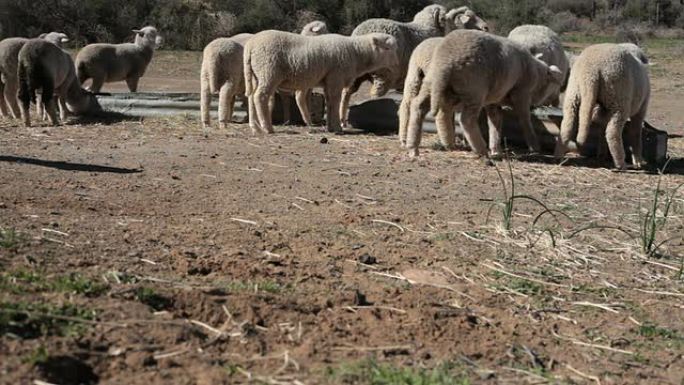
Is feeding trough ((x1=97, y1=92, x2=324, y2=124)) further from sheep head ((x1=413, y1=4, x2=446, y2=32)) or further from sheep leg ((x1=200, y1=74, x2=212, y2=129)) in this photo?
sheep head ((x1=413, y1=4, x2=446, y2=32))

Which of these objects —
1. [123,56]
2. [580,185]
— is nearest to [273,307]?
[580,185]

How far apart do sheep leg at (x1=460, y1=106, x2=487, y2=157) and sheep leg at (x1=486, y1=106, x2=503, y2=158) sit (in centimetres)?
69

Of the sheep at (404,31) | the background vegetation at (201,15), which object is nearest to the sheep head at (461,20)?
the sheep at (404,31)

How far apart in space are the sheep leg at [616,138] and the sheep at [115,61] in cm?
1168

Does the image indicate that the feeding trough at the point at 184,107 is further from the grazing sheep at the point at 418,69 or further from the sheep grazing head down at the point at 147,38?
the sheep grazing head down at the point at 147,38

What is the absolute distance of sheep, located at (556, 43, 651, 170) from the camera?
35.7 ft

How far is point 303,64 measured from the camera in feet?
44.6

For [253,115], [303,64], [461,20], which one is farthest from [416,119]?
[461,20]

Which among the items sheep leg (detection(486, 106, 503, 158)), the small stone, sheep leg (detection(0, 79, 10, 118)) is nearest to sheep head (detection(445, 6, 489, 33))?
sheep leg (detection(486, 106, 503, 158))

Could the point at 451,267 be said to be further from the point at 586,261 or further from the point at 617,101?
the point at 617,101

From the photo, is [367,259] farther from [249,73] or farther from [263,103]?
[249,73]

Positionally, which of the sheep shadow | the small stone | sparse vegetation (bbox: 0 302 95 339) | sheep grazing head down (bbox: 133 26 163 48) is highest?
sheep grazing head down (bbox: 133 26 163 48)

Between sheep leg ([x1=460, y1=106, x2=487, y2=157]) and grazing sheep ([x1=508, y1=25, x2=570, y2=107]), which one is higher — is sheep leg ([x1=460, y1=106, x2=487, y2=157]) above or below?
below

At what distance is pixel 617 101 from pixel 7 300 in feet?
26.5
